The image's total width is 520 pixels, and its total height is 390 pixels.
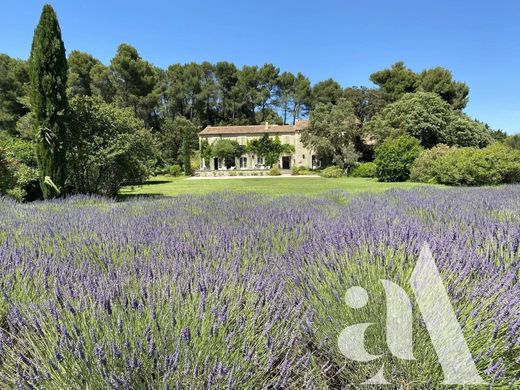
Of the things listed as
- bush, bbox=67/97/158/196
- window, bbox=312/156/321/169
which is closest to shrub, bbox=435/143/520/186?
bush, bbox=67/97/158/196

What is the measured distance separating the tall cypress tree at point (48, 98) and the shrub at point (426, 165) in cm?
1812

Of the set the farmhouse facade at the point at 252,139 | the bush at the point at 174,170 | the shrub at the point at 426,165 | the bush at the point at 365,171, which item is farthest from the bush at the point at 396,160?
the bush at the point at 174,170

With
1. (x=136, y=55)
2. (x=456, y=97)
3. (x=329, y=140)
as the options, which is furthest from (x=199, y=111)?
(x=456, y=97)

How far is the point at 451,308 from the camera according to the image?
1.36m

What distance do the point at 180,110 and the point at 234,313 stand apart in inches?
2225

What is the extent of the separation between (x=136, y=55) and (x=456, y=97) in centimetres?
3902

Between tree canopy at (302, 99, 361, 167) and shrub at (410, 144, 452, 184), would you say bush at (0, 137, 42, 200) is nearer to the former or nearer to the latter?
shrub at (410, 144, 452, 184)

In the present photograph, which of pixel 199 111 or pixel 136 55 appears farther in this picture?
pixel 199 111

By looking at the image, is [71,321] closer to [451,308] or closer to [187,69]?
[451,308]

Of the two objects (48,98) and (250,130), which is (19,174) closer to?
(48,98)

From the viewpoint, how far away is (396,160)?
22.8 meters

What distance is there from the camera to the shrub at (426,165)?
1994cm

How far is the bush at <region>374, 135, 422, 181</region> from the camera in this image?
74.2 feet

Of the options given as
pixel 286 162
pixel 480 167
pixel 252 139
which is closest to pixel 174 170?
pixel 252 139
